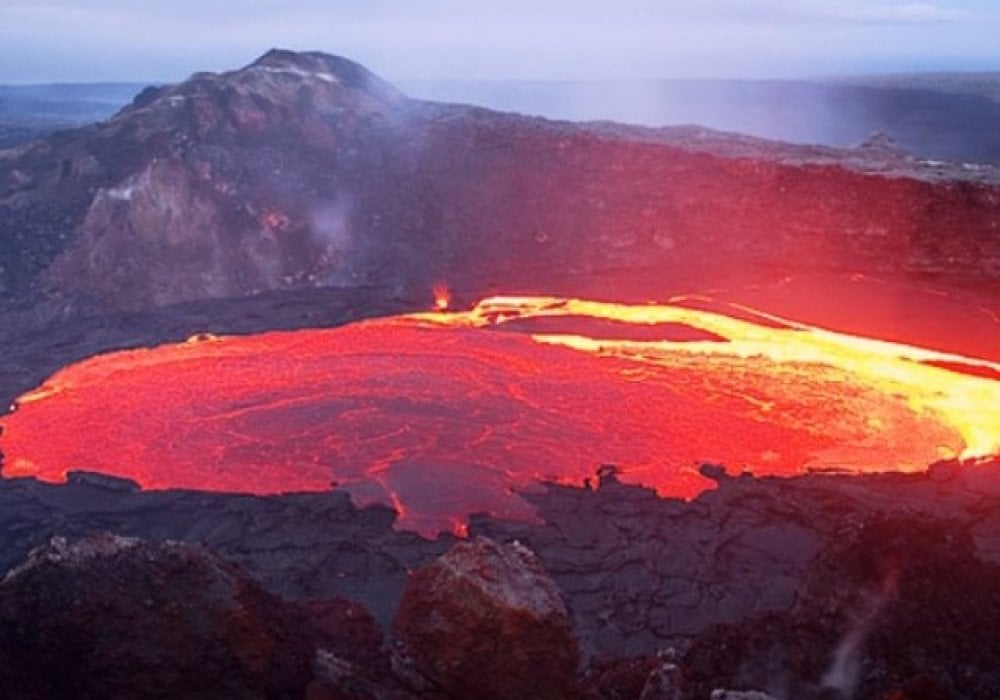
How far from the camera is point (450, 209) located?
86.7 feet

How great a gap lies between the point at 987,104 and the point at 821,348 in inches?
2236

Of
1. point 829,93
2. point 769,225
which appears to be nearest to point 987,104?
point 829,93

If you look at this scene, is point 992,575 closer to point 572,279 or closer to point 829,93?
point 572,279

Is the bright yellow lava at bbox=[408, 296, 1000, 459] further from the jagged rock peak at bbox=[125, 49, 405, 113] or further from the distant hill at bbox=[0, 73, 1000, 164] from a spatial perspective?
the distant hill at bbox=[0, 73, 1000, 164]

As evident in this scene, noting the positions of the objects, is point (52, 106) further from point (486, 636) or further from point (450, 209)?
point (486, 636)

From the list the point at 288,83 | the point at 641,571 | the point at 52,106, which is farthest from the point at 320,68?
the point at 52,106

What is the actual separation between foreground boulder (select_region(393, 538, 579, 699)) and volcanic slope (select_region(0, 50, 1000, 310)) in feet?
55.3

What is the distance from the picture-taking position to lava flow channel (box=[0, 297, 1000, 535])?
42.1 ft

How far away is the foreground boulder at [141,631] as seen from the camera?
13.7ft

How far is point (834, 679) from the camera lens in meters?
5.27

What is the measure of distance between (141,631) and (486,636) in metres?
1.57

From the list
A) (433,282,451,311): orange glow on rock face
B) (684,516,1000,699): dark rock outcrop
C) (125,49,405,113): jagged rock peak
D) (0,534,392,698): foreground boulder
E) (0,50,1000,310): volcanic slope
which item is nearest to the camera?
(0,534,392,698): foreground boulder

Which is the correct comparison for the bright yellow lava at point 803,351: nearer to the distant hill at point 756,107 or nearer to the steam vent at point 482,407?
the steam vent at point 482,407

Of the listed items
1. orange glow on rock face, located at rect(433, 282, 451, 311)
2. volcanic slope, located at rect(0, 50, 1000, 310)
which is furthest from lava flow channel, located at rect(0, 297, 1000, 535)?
volcanic slope, located at rect(0, 50, 1000, 310)
